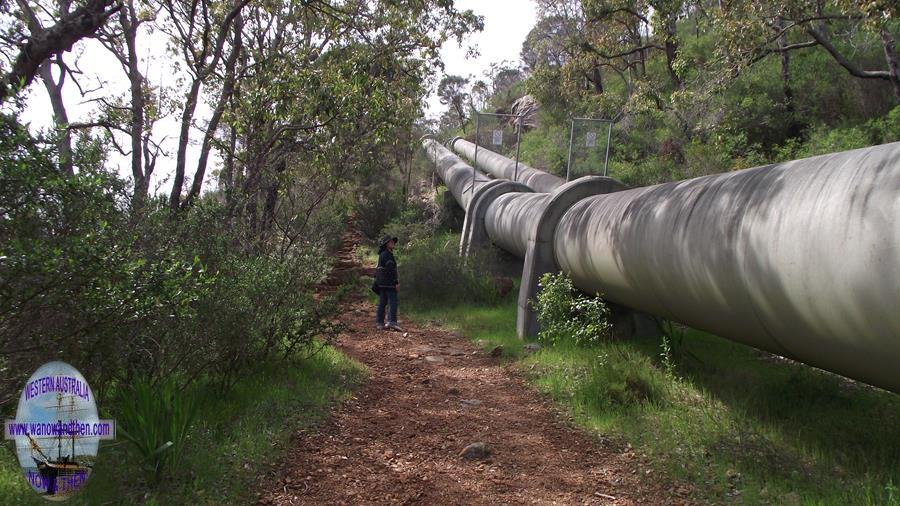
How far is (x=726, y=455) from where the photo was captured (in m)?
3.71

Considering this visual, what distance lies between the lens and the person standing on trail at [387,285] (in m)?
9.15

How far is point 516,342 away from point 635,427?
3.13m

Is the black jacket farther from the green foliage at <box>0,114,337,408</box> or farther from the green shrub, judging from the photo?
the green shrub

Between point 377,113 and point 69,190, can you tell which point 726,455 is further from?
point 377,113

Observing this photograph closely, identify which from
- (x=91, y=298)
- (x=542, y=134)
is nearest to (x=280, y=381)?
(x=91, y=298)

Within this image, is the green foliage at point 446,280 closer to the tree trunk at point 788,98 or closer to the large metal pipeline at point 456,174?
the large metal pipeline at point 456,174

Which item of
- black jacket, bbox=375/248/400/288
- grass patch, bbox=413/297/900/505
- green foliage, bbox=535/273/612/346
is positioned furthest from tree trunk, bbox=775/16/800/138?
green foliage, bbox=535/273/612/346

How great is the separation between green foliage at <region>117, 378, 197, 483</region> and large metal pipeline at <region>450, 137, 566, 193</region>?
36.2 ft

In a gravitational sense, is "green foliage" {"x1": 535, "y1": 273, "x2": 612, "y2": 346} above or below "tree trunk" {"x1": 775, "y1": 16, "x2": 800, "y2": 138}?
below

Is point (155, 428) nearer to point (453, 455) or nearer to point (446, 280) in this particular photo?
point (453, 455)

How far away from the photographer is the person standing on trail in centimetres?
915

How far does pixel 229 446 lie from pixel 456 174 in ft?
49.3

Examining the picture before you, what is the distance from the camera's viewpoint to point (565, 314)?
6.69 metres

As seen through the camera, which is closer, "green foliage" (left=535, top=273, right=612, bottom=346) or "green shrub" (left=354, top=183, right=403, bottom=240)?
"green foliage" (left=535, top=273, right=612, bottom=346)
